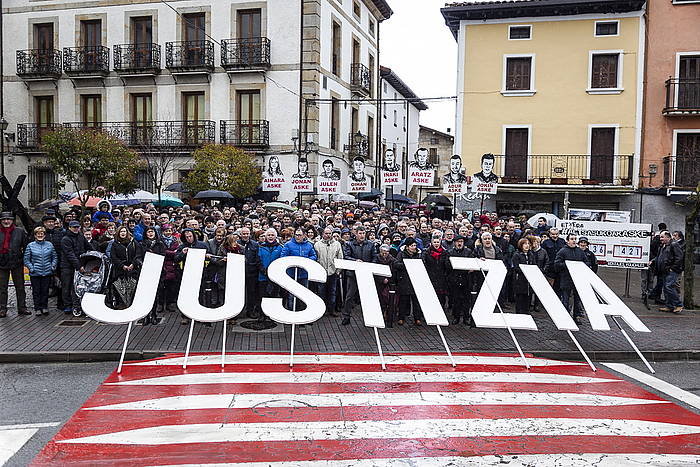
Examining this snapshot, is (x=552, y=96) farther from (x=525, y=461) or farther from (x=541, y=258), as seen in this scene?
(x=525, y=461)

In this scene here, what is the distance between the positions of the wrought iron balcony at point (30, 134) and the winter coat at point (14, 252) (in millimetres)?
22331

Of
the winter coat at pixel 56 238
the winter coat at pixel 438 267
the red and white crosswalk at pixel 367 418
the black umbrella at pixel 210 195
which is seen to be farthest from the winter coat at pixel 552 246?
the black umbrella at pixel 210 195

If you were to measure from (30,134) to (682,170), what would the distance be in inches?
1156

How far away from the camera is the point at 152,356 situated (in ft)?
29.1

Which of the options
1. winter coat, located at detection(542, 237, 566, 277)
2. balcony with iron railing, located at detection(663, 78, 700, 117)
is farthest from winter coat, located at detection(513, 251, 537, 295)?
balcony with iron railing, located at detection(663, 78, 700, 117)

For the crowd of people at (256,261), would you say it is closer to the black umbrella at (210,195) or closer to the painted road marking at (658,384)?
the painted road marking at (658,384)

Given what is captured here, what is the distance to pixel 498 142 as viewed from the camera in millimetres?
24969

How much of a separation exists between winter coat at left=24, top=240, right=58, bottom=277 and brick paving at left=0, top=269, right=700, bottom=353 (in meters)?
0.80

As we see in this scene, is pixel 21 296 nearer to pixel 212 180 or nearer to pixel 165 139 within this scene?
pixel 212 180

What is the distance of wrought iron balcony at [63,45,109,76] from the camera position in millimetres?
29844

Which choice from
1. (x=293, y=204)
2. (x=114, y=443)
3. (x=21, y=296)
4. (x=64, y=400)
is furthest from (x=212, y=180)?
(x=114, y=443)

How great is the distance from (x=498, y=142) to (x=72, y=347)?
765 inches

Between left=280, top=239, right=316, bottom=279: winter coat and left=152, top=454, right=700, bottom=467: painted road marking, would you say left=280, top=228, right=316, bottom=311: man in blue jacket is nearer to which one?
left=280, top=239, right=316, bottom=279: winter coat

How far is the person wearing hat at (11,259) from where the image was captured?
11125 mm
